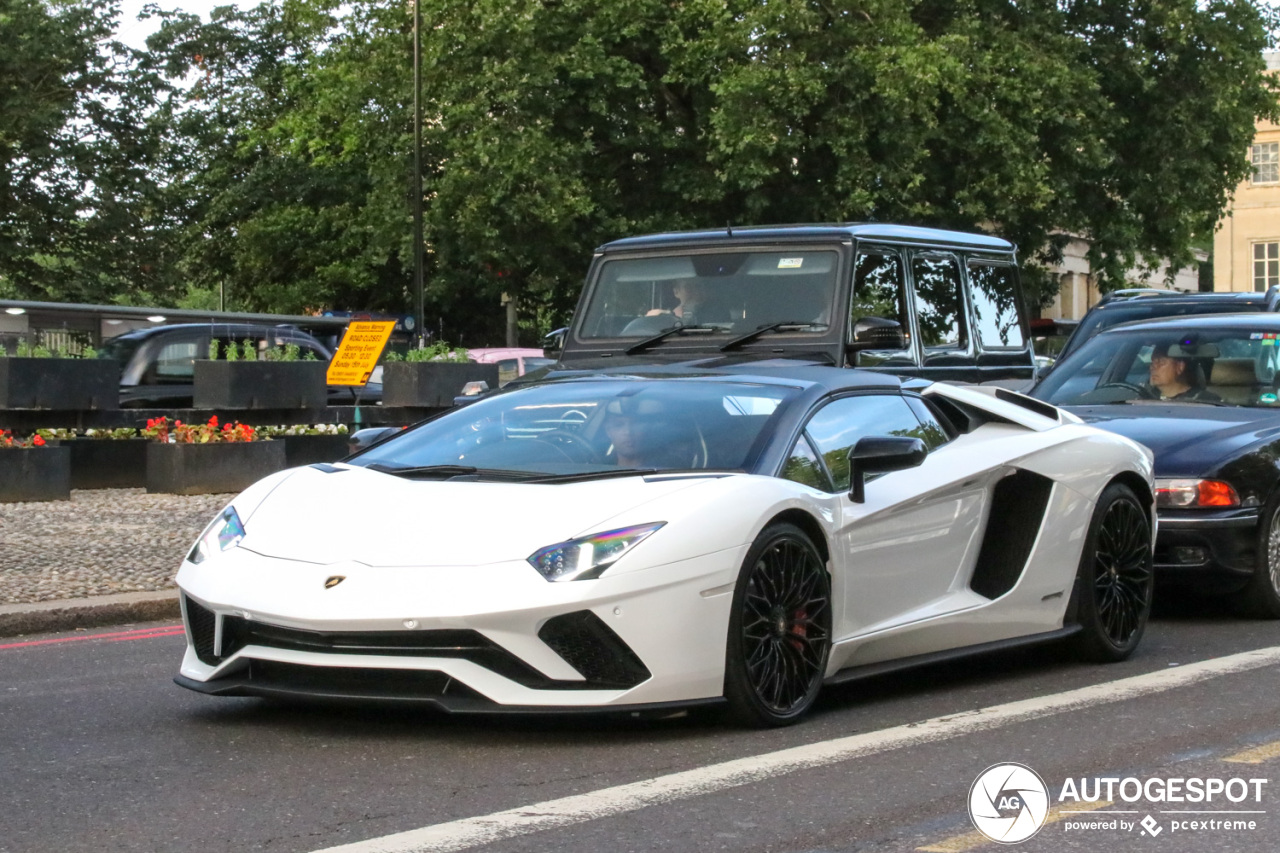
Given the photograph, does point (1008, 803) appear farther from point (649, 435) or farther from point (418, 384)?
point (418, 384)

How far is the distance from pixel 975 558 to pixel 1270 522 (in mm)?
2700

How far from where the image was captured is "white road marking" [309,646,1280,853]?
177 inches

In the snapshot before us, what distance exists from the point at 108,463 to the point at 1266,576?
1124cm

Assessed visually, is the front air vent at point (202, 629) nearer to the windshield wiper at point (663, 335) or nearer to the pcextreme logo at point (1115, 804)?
the pcextreme logo at point (1115, 804)

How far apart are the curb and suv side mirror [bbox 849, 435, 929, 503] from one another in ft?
14.5

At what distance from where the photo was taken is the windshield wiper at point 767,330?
1088 cm

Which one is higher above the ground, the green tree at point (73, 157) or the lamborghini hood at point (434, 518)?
the green tree at point (73, 157)

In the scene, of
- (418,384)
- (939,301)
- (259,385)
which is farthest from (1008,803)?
(418,384)

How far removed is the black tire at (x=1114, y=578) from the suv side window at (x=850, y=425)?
943 mm

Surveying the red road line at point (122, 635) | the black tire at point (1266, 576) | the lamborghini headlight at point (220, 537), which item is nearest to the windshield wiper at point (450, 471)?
the lamborghini headlight at point (220, 537)

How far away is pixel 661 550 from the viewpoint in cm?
566

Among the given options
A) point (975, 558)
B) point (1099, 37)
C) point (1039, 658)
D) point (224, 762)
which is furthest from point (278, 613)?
point (1099, 37)

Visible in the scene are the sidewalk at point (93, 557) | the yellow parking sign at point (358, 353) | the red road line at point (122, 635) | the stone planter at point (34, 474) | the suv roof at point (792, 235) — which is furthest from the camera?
the yellow parking sign at point (358, 353)

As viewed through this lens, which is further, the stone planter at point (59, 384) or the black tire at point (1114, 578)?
the stone planter at point (59, 384)
